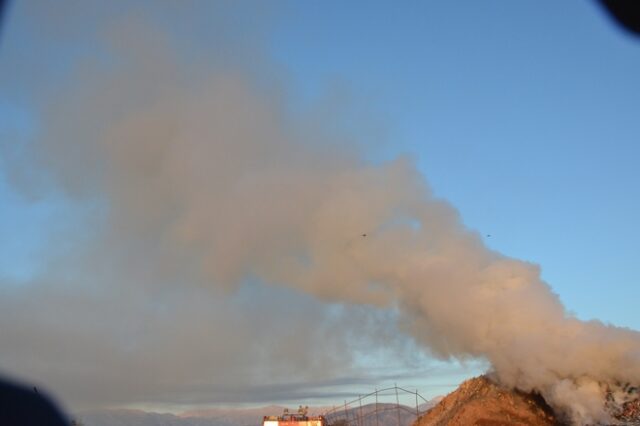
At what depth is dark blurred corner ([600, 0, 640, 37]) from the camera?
1235 centimetres

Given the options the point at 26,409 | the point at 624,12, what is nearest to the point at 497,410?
the point at 624,12

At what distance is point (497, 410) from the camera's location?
46562 mm

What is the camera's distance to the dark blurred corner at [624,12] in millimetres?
12352

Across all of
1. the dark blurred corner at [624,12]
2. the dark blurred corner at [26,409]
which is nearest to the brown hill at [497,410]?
the dark blurred corner at [624,12]

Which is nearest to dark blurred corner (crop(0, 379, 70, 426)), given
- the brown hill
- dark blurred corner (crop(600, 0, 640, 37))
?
dark blurred corner (crop(600, 0, 640, 37))

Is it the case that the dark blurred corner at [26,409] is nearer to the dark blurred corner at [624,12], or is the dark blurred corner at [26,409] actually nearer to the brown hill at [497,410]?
the dark blurred corner at [624,12]

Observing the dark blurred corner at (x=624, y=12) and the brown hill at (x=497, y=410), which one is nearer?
the dark blurred corner at (x=624, y=12)

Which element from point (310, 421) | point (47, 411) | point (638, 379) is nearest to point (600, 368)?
point (638, 379)

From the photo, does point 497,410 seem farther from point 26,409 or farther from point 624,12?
point 26,409

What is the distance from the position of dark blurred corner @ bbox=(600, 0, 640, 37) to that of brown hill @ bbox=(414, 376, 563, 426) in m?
37.2

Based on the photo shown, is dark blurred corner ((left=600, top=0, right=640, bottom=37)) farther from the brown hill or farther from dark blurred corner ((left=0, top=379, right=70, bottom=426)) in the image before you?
the brown hill

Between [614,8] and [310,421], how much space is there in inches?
2010

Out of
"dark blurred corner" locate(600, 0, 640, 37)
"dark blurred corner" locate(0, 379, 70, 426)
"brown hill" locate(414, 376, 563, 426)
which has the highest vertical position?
"dark blurred corner" locate(600, 0, 640, 37)

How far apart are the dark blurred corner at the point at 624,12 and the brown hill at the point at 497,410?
37.2 m
